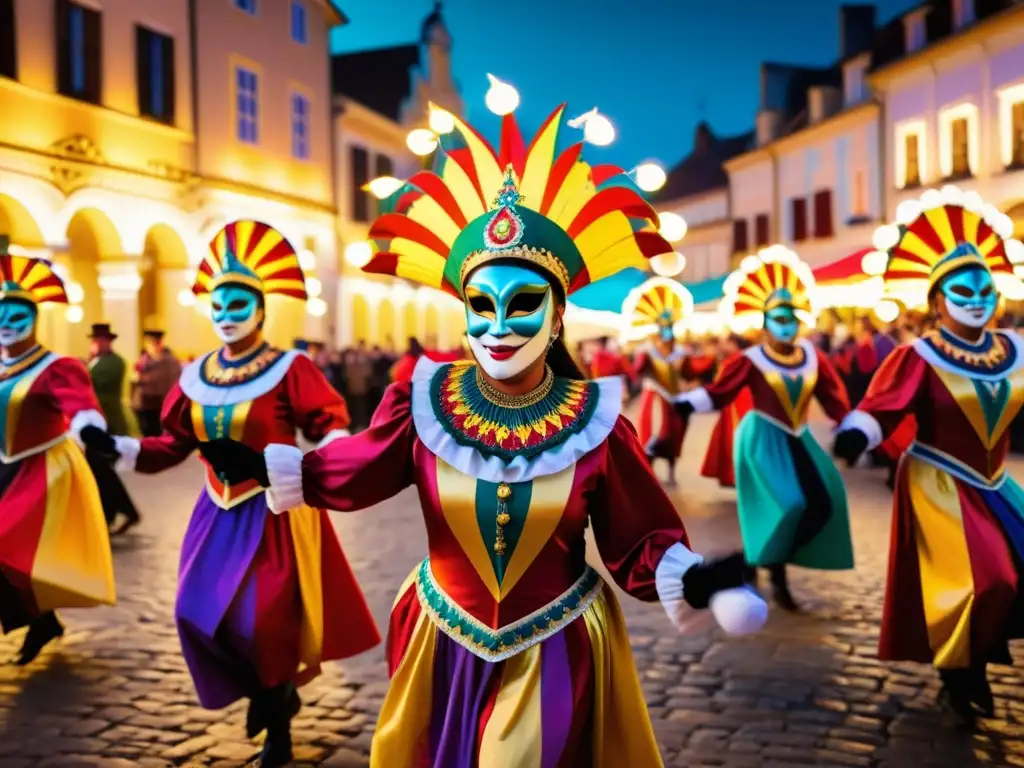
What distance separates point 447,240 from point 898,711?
128 inches

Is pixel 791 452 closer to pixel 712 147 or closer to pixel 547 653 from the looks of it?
pixel 547 653

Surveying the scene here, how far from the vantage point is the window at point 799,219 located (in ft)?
112

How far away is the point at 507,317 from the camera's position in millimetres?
3150

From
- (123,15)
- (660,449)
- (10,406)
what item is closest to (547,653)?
(10,406)

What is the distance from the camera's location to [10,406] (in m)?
6.00

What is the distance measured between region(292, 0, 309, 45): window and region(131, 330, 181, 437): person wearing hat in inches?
474

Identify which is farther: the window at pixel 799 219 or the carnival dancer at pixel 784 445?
the window at pixel 799 219

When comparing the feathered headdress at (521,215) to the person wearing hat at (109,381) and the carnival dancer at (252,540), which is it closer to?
the carnival dancer at (252,540)

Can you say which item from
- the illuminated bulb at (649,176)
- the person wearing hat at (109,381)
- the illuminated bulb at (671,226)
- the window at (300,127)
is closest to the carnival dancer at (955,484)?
the illuminated bulb at (671,226)

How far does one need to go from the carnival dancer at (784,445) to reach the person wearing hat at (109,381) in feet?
19.8

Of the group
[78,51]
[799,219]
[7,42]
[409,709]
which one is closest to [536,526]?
[409,709]

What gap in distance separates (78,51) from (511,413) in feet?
53.6

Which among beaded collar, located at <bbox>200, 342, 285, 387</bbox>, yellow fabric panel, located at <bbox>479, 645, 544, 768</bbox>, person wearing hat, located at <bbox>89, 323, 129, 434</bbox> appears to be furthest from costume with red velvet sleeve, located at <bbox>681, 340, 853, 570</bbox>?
person wearing hat, located at <bbox>89, 323, 129, 434</bbox>

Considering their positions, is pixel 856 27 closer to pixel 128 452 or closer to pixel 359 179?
pixel 359 179
